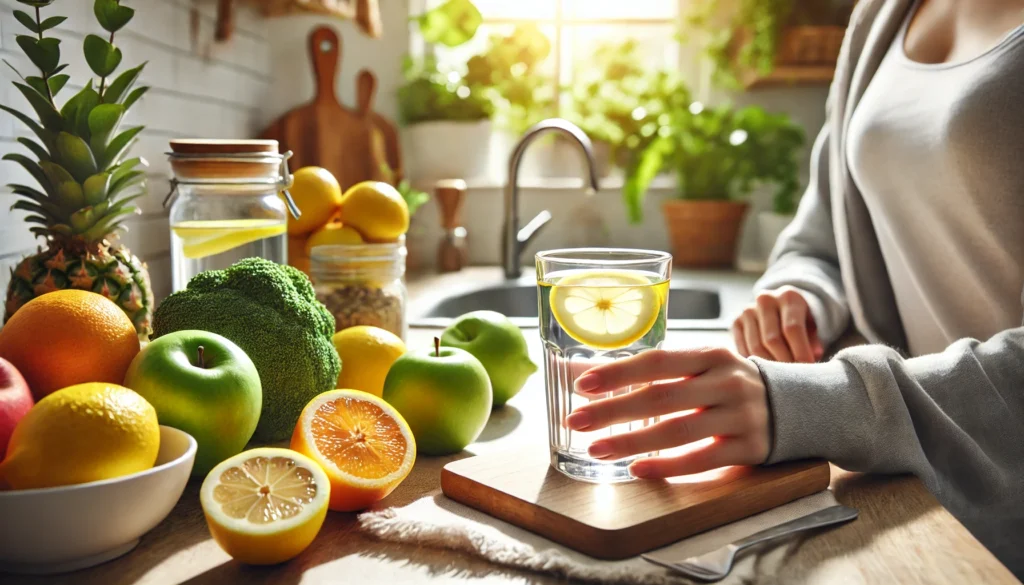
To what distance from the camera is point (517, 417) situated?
100 centimetres

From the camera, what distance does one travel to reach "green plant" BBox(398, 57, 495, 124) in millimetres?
2473

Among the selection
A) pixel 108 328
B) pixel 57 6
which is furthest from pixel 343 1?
pixel 108 328

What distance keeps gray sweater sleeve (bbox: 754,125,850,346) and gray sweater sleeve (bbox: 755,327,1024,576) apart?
440mm

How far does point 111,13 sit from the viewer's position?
1017 mm

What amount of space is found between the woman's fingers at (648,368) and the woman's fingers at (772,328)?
467 mm

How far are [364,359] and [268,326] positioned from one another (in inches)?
5.8

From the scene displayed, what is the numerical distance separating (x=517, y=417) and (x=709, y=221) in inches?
61.4

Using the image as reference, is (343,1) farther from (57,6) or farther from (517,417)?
(517,417)

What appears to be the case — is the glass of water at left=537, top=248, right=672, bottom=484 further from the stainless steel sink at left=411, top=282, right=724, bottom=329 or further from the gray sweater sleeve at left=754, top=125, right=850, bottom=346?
the stainless steel sink at left=411, top=282, right=724, bottom=329

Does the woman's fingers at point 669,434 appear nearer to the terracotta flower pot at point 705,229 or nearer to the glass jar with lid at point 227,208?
the glass jar with lid at point 227,208

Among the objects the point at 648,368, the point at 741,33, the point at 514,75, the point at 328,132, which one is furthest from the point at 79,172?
the point at 741,33

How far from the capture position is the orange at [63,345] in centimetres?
73

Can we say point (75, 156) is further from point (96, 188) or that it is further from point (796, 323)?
point (796, 323)

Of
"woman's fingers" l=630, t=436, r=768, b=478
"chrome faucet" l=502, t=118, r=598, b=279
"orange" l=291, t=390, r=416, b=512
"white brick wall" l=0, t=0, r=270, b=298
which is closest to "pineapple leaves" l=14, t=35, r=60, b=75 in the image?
"white brick wall" l=0, t=0, r=270, b=298
